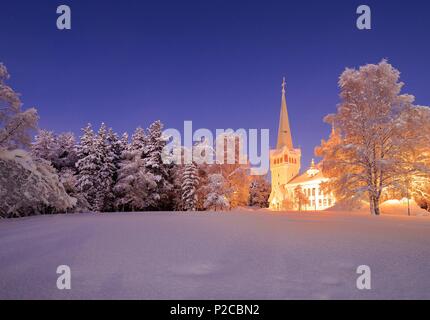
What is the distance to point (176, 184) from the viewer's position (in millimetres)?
47688

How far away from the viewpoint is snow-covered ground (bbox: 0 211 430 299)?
500cm

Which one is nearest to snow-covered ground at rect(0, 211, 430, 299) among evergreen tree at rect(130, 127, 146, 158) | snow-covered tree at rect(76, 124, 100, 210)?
snow-covered tree at rect(76, 124, 100, 210)

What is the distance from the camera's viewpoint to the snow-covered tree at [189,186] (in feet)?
145

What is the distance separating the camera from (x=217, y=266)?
21.1ft

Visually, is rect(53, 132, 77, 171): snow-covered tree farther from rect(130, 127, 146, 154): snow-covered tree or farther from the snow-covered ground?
the snow-covered ground

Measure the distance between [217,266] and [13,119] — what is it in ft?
58.7

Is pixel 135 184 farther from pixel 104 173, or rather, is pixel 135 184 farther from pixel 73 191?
pixel 73 191

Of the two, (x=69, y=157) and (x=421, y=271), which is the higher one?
(x=69, y=157)

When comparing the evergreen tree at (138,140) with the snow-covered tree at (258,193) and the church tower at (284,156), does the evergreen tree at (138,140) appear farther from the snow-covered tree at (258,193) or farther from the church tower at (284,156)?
the church tower at (284,156)

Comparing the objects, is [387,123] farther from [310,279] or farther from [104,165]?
[104,165]

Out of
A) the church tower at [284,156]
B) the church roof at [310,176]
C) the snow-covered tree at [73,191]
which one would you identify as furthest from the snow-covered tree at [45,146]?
the church tower at [284,156]

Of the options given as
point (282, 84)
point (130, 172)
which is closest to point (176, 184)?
point (130, 172)

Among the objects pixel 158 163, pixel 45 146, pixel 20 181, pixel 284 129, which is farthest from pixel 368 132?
pixel 284 129

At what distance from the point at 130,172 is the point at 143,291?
38.6 m
